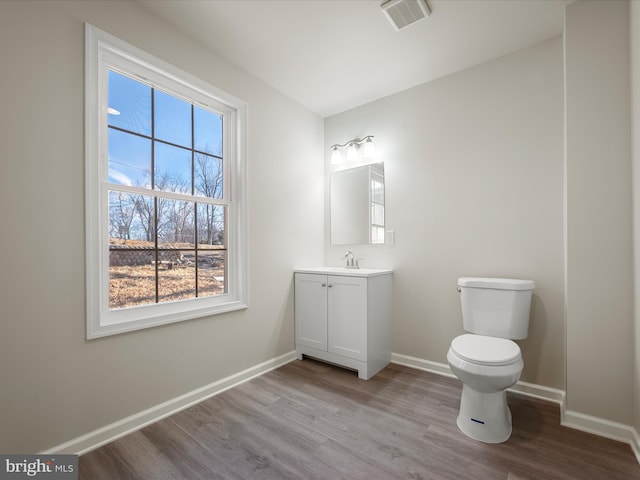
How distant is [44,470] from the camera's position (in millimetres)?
1344

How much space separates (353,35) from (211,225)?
164 cm

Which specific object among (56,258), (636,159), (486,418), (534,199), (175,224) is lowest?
(486,418)

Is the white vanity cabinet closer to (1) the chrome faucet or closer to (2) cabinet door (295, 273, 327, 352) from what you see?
(2) cabinet door (295, 273, 327, 352)

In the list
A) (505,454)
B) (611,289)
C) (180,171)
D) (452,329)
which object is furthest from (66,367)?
(611,289)

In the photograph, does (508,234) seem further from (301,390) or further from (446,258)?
(301,390)

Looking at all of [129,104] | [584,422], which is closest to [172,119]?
[129,104]

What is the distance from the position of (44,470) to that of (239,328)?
1.21 metres

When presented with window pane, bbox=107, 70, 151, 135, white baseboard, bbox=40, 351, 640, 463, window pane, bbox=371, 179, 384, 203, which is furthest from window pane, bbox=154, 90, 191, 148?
white baseboard, bbox=40, 351, 640, 463

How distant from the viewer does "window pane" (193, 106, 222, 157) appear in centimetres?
221

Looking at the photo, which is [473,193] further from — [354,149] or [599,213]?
[354,149]

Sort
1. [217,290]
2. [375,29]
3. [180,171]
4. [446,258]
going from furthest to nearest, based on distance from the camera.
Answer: [446,258]
[217,290]
[180,171]
[375,29]

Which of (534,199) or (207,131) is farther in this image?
(207,131)

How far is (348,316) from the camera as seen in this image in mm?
2441

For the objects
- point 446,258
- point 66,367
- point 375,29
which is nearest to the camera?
point 66,367
